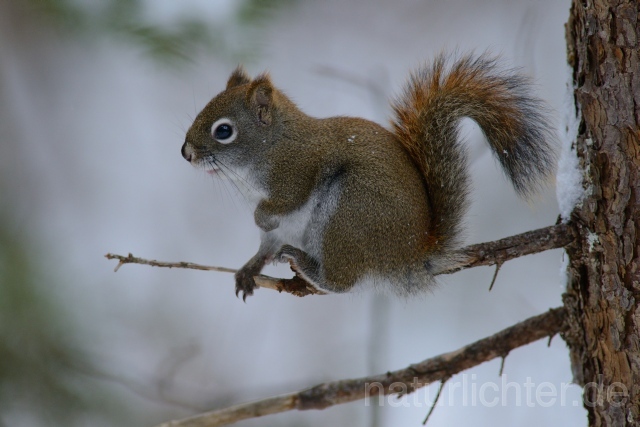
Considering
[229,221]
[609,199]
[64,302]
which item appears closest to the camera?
[609,199]

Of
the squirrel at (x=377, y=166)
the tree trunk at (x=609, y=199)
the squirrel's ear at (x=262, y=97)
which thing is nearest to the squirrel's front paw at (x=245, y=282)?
the squirrel at (x=377, y=166)

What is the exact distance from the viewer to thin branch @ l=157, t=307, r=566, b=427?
153 cm

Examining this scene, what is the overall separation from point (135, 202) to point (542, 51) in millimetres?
1935

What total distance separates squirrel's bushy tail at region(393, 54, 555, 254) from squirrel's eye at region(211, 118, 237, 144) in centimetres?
47

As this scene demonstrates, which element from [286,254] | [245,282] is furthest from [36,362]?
[286,254]

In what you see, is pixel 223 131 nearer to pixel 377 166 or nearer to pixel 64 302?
pixel 377 166

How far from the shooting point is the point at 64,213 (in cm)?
266

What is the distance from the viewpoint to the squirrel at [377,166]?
4.99 ft

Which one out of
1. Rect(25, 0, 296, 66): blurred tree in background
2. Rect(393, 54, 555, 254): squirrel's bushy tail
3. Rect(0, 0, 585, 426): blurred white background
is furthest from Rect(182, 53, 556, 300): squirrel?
Rect(0, 0, 585, 426): blurred white background

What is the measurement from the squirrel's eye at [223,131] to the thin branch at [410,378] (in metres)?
0.68

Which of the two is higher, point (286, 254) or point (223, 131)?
point (223, 131)

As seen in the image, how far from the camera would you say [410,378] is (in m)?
1.55

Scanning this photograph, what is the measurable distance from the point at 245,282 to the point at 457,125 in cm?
69

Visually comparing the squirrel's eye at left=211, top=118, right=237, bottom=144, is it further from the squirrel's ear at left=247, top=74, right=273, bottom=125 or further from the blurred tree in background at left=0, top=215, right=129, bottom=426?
the blurred tree in background at left=0, top=215, right=129, bottom=426
